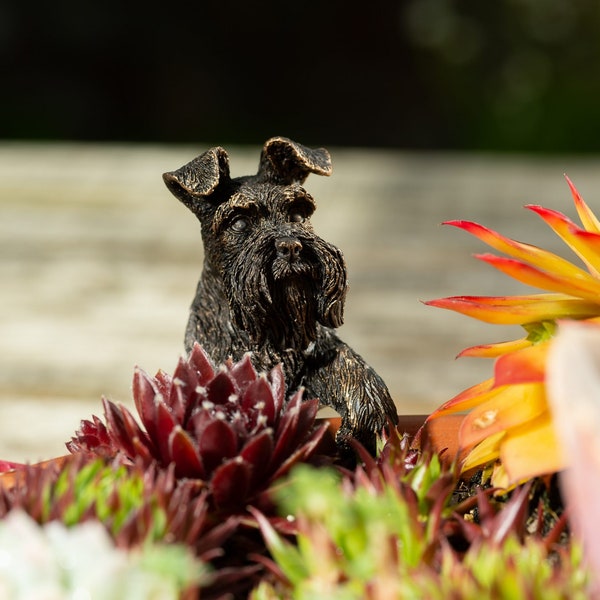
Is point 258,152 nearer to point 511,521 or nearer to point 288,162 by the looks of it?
point 288,162

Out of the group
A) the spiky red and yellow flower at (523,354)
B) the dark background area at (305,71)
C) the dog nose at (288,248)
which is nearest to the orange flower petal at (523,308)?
the spiky red and yellow flower at (523,354)

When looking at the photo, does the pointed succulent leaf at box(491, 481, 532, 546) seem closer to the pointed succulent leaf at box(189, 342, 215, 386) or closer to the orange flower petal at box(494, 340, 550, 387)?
the orange flower petal at box(494, 340, 550, 387)

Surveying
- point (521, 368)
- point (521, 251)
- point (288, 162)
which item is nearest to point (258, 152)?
point (288, 162)

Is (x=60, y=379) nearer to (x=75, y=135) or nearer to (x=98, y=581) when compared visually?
(x=98, y=581)

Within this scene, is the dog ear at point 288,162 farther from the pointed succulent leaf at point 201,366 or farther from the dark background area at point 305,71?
the dark background area at point 305,71

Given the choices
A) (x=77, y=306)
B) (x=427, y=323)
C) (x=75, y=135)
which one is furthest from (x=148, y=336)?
(x=75, y=135)

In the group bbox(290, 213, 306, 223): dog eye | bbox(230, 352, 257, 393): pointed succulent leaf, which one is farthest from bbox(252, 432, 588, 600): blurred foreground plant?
bbox(290, 213, 306, 223): dog eye
